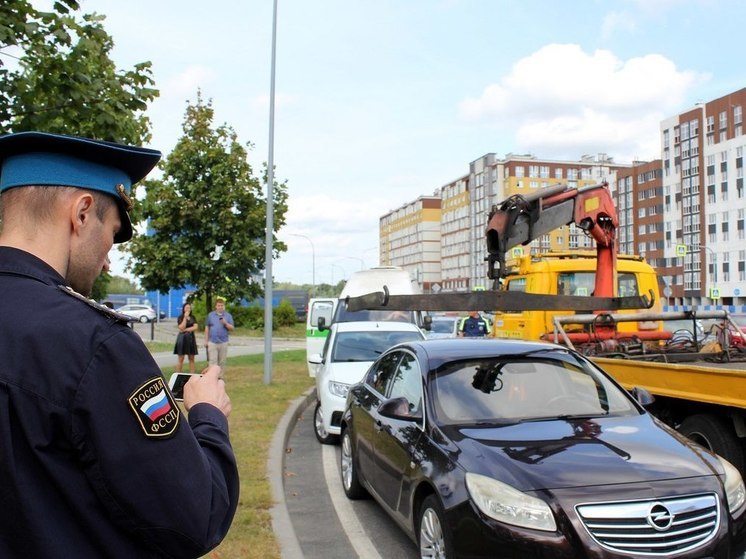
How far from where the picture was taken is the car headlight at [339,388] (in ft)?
28.3

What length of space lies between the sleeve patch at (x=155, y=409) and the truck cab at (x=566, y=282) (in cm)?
921

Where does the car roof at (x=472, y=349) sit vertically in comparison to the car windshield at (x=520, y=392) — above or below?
above

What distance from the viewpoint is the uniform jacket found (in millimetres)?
1267

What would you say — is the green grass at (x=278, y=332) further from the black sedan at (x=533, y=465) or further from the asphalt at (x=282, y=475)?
the black sedan at (x=533, y=465)

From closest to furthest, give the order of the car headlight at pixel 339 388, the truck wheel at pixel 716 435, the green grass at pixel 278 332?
the truck wheel at pixel 716 435, the car headlight at pixel 339 388, the green grass at pixel 278 332

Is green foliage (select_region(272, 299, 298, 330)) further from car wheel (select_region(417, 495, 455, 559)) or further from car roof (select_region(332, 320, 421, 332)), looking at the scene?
car wheel (select_region(417, 495, 455, 559))

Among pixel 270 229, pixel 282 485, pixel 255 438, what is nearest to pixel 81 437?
pixel 282 485

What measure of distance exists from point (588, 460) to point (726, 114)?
283 ft

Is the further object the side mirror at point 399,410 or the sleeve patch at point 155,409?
the side mirror at point 399,410

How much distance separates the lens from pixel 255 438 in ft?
26.6

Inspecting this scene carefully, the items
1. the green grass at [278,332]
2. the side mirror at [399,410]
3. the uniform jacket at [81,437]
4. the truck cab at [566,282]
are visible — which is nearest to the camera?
the uniform jacket at [81,437]

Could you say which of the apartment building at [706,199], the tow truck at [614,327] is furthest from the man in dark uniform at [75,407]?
the apartment building at [706,199]

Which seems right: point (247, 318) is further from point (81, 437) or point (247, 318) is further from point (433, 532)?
point (81, 437)

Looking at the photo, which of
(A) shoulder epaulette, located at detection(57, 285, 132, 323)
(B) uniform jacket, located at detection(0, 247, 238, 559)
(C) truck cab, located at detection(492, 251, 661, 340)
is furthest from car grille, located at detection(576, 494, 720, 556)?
(C) truck cab, located at detection(492, 251, 661, 340)
